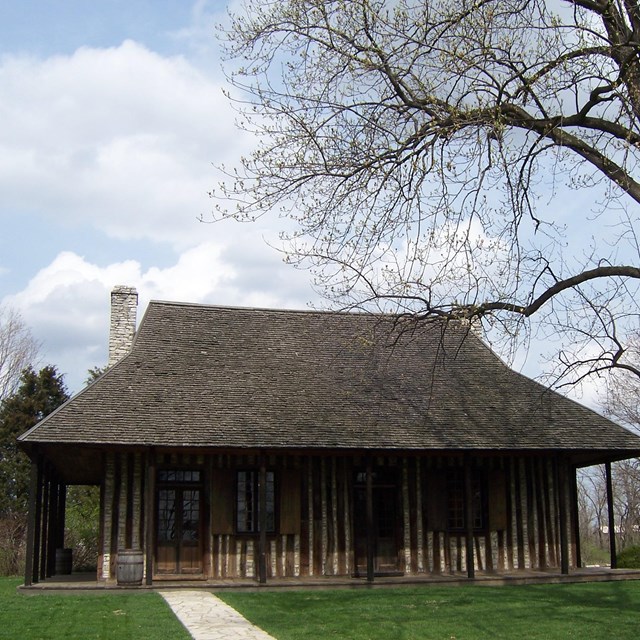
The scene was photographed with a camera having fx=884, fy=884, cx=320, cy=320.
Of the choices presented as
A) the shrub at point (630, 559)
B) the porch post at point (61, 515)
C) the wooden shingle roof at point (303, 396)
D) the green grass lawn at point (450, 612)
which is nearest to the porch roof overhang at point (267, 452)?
the wooden shingle roof at point (303, 396)

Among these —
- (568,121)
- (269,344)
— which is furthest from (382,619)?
(269,344)

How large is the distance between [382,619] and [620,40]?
336 inches

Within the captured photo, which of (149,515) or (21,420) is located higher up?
(21,420)

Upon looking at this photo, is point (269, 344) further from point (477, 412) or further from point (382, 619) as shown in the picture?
point (382, 619)

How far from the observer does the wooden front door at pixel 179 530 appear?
18.8 meters

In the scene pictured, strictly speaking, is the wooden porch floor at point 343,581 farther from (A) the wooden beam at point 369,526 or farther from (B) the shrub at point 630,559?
(B) the shrub at point 630,559

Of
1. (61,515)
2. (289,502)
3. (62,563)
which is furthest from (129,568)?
(61,515)

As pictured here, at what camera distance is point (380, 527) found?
65.8 ft

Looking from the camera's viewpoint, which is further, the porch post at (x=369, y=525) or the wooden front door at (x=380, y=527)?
the wooden front door at (x=380, y=527)

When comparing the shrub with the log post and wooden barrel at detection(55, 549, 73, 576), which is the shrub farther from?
the log post

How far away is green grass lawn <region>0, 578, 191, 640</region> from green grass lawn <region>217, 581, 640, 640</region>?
4.54ft

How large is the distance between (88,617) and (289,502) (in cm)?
666

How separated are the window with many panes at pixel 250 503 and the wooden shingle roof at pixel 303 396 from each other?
5.17ft

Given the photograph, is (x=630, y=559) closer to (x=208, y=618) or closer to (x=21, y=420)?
(x=208, y=618)
